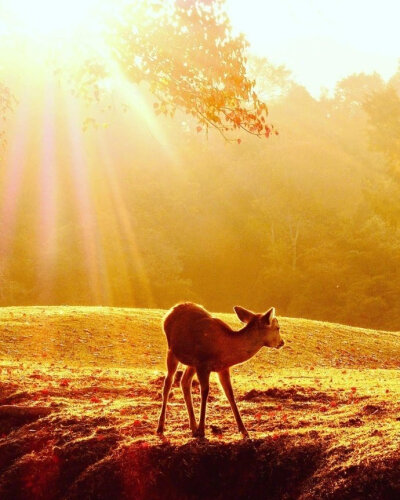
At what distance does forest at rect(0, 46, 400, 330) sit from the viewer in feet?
169

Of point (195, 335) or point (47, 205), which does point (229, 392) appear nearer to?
point (195, 335)

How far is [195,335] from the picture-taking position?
9.56 meters

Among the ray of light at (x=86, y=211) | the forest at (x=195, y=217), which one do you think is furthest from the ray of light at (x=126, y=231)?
the ray of light at (x=86, y=211)

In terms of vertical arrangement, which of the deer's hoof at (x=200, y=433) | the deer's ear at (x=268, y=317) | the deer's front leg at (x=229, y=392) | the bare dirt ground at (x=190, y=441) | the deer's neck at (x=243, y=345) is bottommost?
the bare dirt ground at (x=190, y=441)

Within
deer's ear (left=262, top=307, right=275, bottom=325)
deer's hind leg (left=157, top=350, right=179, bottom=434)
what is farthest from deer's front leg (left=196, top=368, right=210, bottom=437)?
deer's ear (left=262, top=307, right=275, bottom=325)

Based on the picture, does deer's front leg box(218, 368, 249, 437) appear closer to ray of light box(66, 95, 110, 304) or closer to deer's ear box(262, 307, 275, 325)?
deer's ear box(262, 307, 275, 325)

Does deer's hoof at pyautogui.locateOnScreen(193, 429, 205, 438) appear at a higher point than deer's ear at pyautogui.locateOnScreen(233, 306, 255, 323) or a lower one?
lower

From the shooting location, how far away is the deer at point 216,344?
9328 mm

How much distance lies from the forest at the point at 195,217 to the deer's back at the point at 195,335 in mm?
37752

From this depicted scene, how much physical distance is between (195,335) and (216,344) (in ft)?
1.13

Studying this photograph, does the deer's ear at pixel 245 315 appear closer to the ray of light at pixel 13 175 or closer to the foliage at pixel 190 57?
the foliage at pixel 190 57

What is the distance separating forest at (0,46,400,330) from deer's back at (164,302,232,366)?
1486 inches

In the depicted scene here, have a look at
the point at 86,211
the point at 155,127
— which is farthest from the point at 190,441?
the point at 155,127

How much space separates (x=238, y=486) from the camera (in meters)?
8.12
